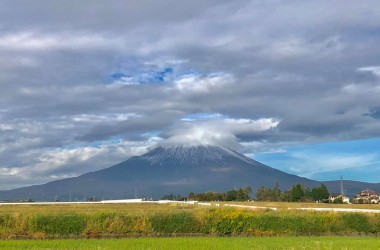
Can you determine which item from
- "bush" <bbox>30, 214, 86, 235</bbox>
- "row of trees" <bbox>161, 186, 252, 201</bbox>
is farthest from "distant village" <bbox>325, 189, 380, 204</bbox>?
"bush" <bbox>30, 214, 86, 235</bbox>

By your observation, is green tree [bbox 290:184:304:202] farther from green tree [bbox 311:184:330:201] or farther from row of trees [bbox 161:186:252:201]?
row of trees [bbox 161:186:252:201]

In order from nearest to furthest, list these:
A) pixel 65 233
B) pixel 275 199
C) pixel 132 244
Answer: pixel 132 244 < pixel 65 233 < pixel 275 199

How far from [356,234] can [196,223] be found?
977cm

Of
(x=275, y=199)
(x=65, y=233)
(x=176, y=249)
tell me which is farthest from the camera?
(x=275, y=199)

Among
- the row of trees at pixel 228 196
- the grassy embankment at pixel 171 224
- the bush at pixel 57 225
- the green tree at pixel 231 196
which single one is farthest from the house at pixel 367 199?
the bush at pixel 57 225

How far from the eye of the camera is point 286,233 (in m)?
33.3

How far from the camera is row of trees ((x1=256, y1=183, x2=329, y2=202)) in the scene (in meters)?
115

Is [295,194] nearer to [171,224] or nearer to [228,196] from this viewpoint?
[228,196]

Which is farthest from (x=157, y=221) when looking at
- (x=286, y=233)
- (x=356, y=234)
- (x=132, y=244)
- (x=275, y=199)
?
(x=275, y=199)

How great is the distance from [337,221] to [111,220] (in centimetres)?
1360

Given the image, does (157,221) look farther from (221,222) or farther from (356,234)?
(356,234)

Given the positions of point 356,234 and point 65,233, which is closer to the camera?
point 65,233

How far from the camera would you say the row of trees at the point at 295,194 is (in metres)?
115

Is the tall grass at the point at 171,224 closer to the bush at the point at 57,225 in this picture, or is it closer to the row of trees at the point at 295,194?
the bush at the point at 57,225
